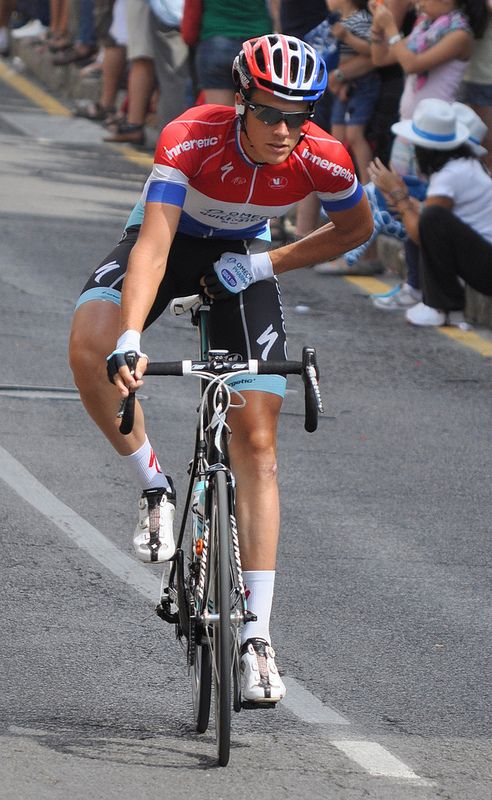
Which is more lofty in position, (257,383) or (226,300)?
(226,300)

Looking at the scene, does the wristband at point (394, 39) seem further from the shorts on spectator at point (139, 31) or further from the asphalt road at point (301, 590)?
the shorts on spectator at point (139, 31)

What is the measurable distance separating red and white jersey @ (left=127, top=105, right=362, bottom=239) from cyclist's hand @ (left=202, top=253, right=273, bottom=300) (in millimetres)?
172

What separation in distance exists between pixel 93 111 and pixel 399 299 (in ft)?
28.9

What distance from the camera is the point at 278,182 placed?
514cm

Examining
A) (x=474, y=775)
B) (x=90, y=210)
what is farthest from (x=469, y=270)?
(x=474, y=775)

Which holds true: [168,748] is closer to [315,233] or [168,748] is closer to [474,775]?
[474,775]

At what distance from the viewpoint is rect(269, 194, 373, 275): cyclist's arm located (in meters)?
5.34

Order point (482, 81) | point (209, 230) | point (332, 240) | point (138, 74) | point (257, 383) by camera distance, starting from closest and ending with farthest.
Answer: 1. point (257, 383)
2. point (209, 230)
3. point (332, 240)
4. point (482, 81)
5. point (138, 74)

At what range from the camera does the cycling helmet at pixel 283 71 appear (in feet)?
15.9

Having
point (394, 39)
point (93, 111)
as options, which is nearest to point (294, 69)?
point (394, 39)

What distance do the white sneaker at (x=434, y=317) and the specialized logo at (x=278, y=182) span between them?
5.99m

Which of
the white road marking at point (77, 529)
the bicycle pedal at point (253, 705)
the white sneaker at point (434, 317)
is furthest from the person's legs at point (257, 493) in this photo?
the white sneaker at point (434, 317)

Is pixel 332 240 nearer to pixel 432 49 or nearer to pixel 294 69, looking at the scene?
pixel 294 69

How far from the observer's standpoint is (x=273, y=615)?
5910mm
